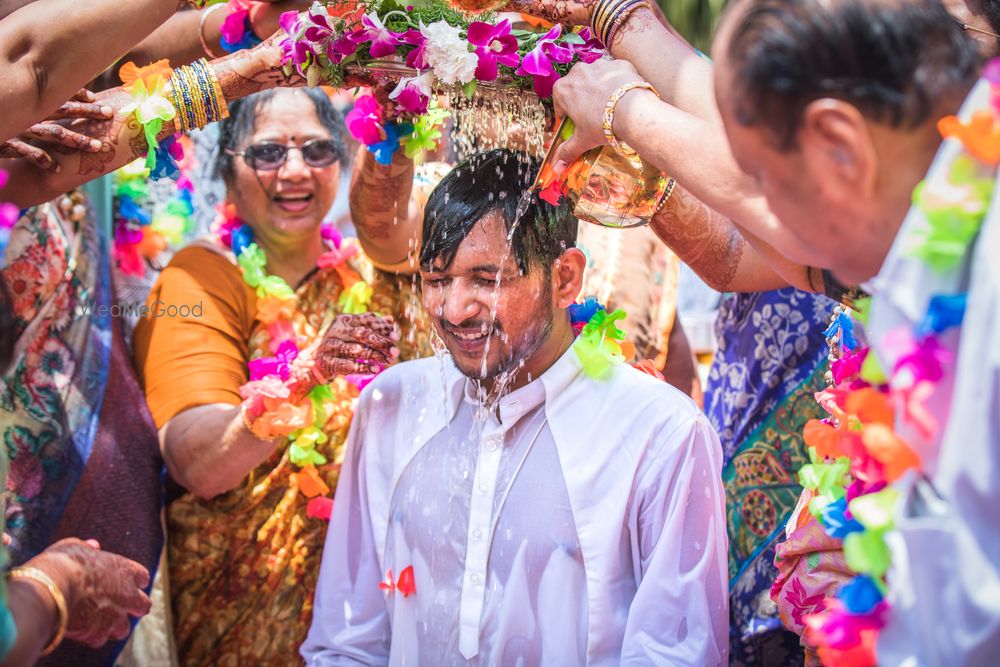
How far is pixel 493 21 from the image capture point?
261cm

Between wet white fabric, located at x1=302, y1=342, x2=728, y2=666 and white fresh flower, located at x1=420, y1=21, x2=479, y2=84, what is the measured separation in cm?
84

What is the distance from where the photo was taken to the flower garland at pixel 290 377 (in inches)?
129

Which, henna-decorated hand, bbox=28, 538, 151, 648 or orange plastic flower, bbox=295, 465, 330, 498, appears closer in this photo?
henna-decorated hand, bbox=28, 538, 151, 648

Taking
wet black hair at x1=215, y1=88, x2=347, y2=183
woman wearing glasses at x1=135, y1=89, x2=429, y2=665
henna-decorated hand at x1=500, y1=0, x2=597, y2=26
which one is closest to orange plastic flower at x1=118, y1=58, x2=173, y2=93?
woman wearing glasses at x1=135, y1=89, x2=429, y2=665

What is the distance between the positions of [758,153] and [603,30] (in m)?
0.98

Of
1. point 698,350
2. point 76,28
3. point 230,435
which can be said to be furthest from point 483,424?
point 698,350

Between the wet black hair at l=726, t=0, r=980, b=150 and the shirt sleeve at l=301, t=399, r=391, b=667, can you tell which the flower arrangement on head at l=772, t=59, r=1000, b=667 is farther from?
the shirt sleeve at l=301, t=399, r=391, b=667

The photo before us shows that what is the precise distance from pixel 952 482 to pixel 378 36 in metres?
1.78

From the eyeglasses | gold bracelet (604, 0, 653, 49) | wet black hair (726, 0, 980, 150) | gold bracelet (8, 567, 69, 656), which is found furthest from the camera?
the eyeglasses

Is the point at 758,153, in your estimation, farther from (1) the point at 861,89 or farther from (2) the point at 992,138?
(2) the point at 992,138

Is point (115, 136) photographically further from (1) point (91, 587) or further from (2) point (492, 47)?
(1) point (91, 587)

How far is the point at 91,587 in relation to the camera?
2.09 meters

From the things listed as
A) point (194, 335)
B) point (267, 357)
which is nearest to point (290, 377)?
point (267, 357)

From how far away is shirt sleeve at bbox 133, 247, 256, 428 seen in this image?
3.64 m
